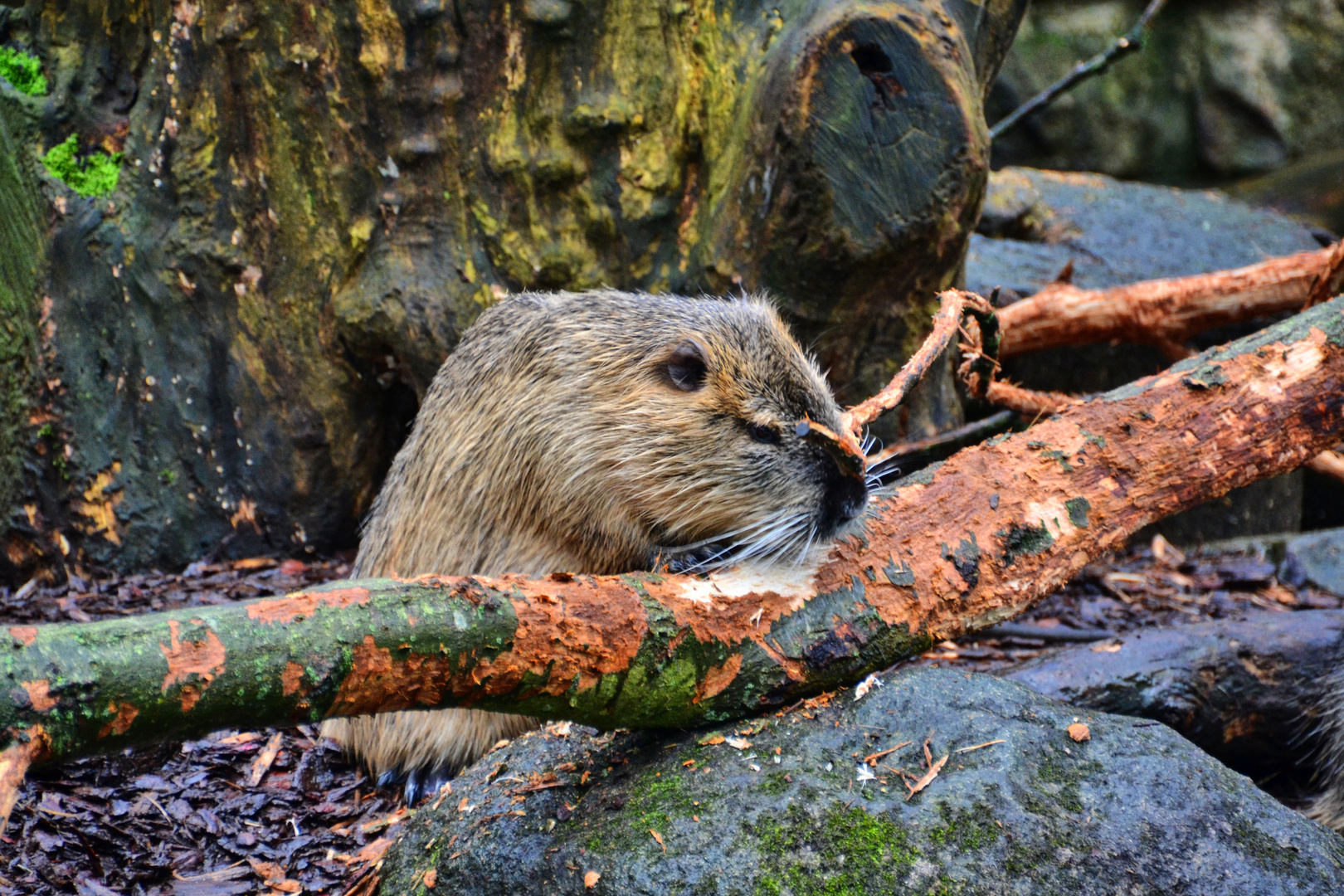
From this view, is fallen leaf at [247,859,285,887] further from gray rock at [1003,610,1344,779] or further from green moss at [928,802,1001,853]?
gray rock at [1003,610,1344,779]

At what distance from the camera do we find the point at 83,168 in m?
4.66

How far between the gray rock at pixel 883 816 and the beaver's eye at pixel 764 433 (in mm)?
820

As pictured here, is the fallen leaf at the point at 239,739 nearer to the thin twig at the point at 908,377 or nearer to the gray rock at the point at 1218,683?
the thin twig at the point at 908,377

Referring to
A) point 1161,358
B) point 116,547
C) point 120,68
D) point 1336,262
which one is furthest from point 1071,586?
point 120,68

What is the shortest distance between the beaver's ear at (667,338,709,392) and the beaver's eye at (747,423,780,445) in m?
0.23

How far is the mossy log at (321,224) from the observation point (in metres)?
4.38

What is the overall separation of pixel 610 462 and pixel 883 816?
1.36 meters

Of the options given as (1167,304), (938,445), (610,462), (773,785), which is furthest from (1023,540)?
(1167,304)

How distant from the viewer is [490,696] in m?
2.27

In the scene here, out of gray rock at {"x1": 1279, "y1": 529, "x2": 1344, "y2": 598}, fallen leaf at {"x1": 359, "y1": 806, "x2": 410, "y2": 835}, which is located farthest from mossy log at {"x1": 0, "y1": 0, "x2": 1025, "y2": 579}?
gray rock at {"x1": 1279, "y1": 529, "x2": 1344, "y2": 598}

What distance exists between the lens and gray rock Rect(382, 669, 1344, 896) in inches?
86.3

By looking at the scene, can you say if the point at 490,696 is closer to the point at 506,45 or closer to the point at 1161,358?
the point at 506,45

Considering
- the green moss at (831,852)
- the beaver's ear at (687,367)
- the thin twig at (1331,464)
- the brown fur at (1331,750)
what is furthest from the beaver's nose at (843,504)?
the thin twig at (1331,464)

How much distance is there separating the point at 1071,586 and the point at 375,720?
11.2 feet
